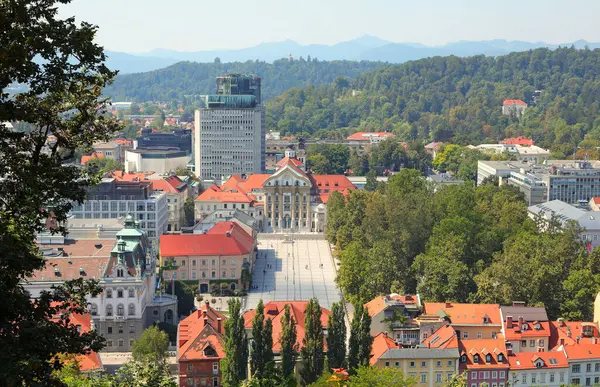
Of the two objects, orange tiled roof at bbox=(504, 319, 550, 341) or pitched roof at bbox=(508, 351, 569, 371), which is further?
orange tiled roof at bbox=(504, 319, 550, 341)

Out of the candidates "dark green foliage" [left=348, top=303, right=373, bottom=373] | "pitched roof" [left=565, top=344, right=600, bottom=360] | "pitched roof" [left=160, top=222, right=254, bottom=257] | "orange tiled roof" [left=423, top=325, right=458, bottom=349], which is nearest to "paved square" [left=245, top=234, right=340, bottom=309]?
"pitched roof" [left=160, top=222, right=254, bottom=257]

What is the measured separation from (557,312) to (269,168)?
8017 cm

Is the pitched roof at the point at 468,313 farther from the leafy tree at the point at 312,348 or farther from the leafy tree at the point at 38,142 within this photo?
the leafy tree at the point at 38,142

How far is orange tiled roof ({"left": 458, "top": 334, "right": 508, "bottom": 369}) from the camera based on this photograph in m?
43.1

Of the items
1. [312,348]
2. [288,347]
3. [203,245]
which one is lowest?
[203,245]

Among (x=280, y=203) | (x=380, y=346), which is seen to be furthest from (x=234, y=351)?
(x=280, y=203)

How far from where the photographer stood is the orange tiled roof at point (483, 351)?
43062 mm

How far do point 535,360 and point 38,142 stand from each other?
32952mm

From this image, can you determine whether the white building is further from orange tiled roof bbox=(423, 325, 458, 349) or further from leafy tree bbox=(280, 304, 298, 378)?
leafy tree bbox=(280, 304, 298, 378)

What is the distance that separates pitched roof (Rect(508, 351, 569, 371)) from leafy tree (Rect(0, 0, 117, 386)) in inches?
1223

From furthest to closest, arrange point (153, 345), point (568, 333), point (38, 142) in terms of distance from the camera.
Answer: point (568, 333) → point (153, 345) → point (38, 142)

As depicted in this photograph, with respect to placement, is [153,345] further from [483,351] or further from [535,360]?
[535,360]

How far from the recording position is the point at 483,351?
4356cm

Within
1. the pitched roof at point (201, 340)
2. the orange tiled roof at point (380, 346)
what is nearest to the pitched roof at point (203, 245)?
the pitched roof at point (201, 340)
